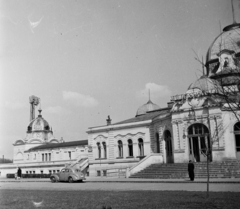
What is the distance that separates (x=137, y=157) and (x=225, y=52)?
18.3 metres

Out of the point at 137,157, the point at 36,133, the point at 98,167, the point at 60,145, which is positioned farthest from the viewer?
the point at 36,133

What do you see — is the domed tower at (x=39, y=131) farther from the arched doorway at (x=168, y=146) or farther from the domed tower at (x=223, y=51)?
the domed tower at (x=223, y=51)

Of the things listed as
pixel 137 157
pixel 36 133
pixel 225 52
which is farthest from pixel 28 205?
pixel 36 133

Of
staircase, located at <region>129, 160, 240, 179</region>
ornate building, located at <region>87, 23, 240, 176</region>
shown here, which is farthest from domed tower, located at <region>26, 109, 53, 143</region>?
staircase, located at <region>129, 160, 240, 179</region>

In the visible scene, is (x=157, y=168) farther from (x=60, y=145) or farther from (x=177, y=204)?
(x=60, y=145)

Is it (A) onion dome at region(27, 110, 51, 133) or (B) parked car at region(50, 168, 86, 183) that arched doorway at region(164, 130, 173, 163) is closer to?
(B) parked car at region(50, 168, 86, 183)

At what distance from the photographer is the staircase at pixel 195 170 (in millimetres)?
27719

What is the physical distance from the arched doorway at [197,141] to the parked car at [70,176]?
1168cm

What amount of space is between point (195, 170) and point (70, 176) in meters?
11.8

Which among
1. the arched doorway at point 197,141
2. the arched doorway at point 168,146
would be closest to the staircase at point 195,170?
the arched doorway at point 197,141

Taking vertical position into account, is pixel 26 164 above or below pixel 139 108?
below

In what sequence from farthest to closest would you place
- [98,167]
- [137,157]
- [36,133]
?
[36,133] < [98,167] < [137,157]

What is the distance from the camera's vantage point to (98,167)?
4369 cm

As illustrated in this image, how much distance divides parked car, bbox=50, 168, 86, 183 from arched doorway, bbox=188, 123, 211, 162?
1168cm
